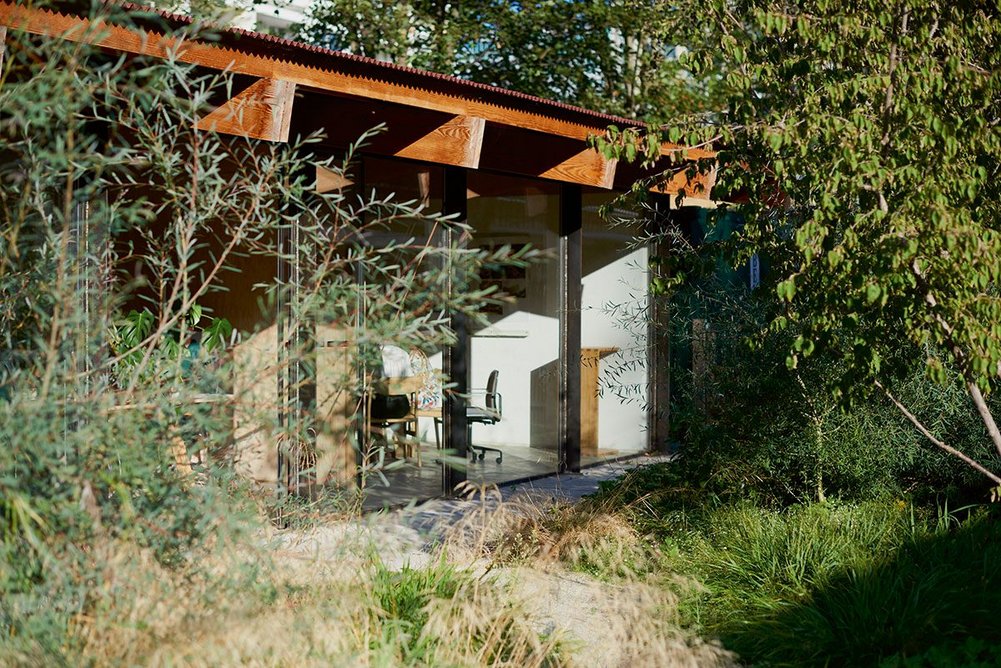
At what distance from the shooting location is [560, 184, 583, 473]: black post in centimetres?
919

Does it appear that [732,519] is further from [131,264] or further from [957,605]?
[131,264]

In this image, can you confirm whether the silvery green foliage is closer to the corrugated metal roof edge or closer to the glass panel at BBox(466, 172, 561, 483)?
the corrugated metal roof edge

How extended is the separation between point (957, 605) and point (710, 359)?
7.70 feet

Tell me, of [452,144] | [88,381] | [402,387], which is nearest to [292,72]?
[452,144]

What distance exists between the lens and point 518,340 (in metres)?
8.77

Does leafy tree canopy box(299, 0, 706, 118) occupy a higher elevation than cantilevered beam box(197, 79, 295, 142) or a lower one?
higher

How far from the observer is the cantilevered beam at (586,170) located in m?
8.34

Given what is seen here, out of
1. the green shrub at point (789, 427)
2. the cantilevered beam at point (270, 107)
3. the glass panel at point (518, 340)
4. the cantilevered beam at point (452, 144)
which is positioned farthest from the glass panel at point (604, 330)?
the cantilevered beam at point (270, 107)

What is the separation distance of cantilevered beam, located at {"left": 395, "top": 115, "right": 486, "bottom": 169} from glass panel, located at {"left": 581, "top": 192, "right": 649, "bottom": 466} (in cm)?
262

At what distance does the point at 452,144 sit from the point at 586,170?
1.75 m

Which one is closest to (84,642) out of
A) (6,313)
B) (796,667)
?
(6,313)

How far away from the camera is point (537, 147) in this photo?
821 centimetres

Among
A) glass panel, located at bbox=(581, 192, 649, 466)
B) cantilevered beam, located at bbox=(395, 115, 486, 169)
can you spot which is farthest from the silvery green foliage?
glass panel, located at bbox=(581, 192, 649, 466)

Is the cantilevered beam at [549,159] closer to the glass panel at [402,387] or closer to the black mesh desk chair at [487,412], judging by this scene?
the glass panel at [402,387]
